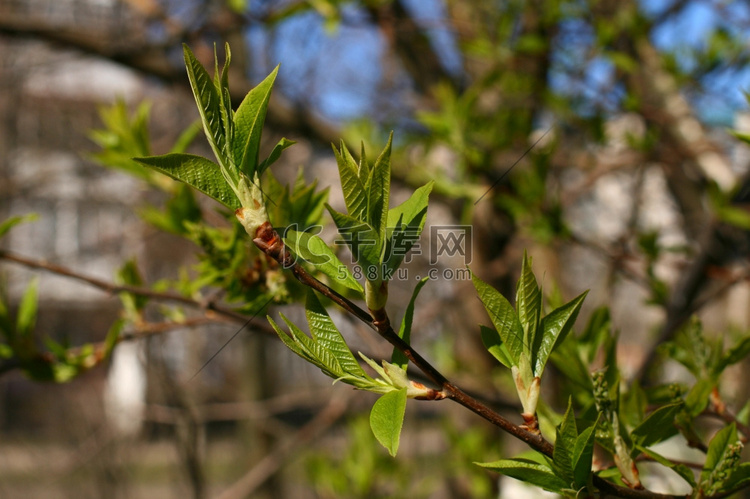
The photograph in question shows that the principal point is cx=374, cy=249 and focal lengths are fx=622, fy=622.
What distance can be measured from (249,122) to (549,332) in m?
0.32

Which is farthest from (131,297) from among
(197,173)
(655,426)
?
(655,426)

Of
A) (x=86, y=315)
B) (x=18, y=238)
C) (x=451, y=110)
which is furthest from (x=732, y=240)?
(x=18, y=238)

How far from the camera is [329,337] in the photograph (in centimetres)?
54

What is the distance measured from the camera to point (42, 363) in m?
0.97

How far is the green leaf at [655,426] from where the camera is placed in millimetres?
567

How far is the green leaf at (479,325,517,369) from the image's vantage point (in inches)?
22.3

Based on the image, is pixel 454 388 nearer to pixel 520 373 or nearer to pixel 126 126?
pixel 520 373

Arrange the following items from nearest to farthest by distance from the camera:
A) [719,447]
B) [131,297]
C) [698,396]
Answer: [719,447] → [698,396] → [131,297]

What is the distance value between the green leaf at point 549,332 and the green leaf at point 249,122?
0.97ft

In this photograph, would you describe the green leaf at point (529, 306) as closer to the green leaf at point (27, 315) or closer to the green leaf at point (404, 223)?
the green leaf at point (404, 223)

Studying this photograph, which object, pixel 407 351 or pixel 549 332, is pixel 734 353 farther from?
pixel 407 351

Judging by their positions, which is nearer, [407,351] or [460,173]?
[407,351]

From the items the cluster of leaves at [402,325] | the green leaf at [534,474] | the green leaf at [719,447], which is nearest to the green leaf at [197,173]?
the cluster of leaves at [402,325]

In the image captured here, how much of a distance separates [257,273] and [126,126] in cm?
53
